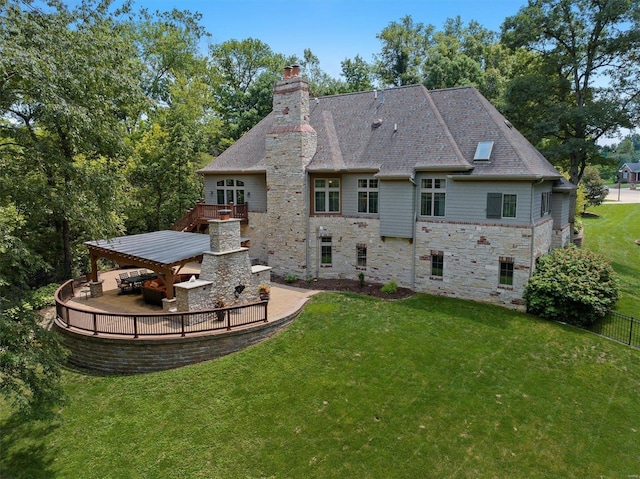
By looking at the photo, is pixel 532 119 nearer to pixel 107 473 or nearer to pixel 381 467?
pixel 381 467

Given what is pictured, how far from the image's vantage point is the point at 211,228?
552 inches

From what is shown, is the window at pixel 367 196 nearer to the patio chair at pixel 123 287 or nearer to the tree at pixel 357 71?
the patio chair at pixel 123 287

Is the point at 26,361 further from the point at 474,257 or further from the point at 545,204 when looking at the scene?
the point at 545,204

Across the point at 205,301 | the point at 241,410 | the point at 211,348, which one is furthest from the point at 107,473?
the point at 205,301

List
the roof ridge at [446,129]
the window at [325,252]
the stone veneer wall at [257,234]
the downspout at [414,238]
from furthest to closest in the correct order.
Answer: the stone veneer wall at [257,234], the window at [325,252], the downspout at [414,238], the roof ridge at [446,129]

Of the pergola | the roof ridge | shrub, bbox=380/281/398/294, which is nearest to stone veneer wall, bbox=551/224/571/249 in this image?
the roof ridge

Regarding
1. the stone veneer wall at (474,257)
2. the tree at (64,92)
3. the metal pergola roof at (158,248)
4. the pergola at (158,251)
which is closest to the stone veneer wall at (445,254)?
the stone veneer wall at (474,257)

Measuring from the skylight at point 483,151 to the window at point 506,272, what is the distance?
3999 mm

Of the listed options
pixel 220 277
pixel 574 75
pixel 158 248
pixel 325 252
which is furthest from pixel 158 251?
pixel 574 75

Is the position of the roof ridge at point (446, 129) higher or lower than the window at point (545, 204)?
higher

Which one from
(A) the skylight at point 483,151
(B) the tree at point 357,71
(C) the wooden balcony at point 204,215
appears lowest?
(C) the wooden balcony at point 204,215

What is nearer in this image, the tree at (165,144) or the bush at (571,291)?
the bush at (571,291)

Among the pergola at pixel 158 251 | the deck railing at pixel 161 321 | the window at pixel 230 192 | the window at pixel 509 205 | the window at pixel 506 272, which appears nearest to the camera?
the deck railing at pixel 161 321

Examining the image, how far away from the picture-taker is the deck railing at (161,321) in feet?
41.0
